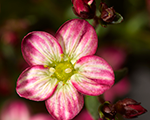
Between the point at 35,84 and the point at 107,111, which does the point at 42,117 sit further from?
the point at 107,111

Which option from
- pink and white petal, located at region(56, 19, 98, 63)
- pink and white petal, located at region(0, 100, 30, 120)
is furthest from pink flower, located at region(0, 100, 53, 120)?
pink and white petal, located at region(56, 19, 98, 63)

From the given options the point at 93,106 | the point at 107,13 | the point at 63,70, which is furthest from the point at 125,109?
the point at 107,13

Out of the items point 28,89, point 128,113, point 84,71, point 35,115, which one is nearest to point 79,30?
point 84,71

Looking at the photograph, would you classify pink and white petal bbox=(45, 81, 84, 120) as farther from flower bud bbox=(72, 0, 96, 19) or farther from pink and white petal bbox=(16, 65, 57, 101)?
flower bud bbox=(72, 0, 96, 19)

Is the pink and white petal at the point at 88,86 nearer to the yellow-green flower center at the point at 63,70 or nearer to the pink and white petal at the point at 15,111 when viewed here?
the yellow-green flower center at the point at 63,70

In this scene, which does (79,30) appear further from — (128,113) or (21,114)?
(21,114)

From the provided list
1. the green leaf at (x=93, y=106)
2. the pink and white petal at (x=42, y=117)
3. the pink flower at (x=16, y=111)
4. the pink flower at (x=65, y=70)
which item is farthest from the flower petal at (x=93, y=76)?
the pink flower at (x=16, y=111)
